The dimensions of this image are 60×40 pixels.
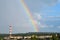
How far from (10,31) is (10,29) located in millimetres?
1084

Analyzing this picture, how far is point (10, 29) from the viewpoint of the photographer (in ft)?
311

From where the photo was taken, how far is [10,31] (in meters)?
94.9
